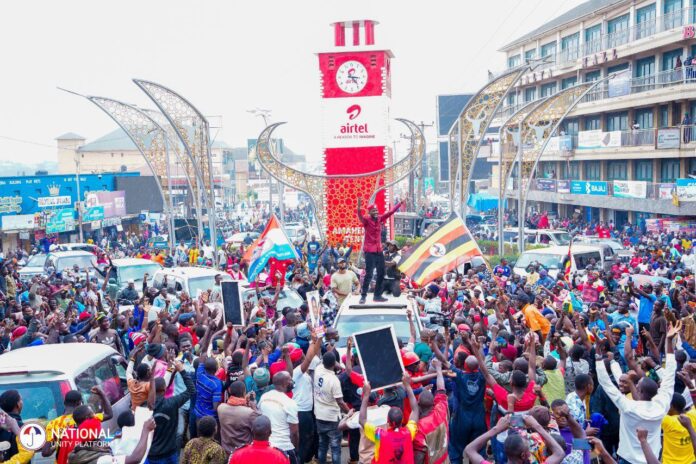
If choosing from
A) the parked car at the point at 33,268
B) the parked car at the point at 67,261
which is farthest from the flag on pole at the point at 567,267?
the parked car at the point at 33,268

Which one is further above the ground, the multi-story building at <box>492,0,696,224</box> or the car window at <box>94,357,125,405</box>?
the multi-story building at <box>492,0,696,224</box>

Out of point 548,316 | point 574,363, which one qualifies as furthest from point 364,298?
point 574,363

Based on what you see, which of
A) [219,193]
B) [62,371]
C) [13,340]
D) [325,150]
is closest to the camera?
[62,371]

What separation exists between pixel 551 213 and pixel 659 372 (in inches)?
1794

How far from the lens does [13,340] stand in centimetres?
1148

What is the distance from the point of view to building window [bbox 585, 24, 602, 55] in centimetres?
4689

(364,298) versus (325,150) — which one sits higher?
(325,150)

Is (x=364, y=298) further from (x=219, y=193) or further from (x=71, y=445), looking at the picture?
(x=219, y=193)

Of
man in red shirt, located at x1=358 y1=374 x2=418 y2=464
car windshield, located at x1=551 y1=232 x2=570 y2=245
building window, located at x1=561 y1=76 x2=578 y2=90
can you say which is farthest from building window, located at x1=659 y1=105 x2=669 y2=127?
man in red shirt, located at x1=358 y1=374 x2=418 y2=464

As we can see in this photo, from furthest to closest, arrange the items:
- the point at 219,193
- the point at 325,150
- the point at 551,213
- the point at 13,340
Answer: the point at 219,193 → the point at 551,213 → the point at 325,150 → the point at 13,340

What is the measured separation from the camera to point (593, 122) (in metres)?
48.4

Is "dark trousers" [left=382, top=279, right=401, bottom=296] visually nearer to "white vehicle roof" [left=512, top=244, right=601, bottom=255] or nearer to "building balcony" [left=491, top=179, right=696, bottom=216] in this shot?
"white vehicle roof" [left=512, top=244, right=601, bottom=255]

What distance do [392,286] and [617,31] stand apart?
3593 centimetres

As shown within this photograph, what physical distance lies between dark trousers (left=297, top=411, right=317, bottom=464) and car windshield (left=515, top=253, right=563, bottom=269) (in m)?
13.2
